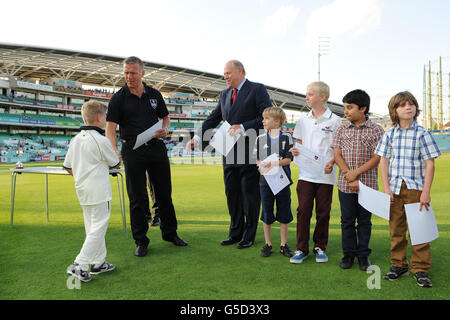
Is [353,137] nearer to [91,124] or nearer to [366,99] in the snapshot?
[366,99]

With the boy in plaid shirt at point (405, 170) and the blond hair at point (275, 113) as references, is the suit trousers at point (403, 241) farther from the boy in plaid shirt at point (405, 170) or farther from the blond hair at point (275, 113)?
the blond hair at point (275, 113)

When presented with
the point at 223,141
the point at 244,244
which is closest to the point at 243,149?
the point at 223,141

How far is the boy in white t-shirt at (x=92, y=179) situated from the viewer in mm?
2709

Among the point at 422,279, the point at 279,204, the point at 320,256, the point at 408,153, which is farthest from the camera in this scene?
the point at 279,204

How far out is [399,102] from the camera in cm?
260

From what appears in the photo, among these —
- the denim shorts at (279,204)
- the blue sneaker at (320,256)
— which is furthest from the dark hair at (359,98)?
the blue sneaker at (320,256)

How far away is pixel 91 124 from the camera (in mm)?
2805

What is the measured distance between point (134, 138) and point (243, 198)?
1.40 meters

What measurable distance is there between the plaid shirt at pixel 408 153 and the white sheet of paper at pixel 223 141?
5.18ft

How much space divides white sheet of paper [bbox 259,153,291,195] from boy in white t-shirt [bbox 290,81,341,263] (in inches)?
6.6

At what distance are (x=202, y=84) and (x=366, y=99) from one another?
169 ft

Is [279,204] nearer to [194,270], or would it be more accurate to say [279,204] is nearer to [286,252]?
[286,252]

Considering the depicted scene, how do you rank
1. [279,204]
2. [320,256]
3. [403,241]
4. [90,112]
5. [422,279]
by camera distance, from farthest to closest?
1. [279,204]
2. [320,256]
3. [90,112]
4. [403,241]
5. [422,279]

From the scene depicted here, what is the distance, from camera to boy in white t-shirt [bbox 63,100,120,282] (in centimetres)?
271
